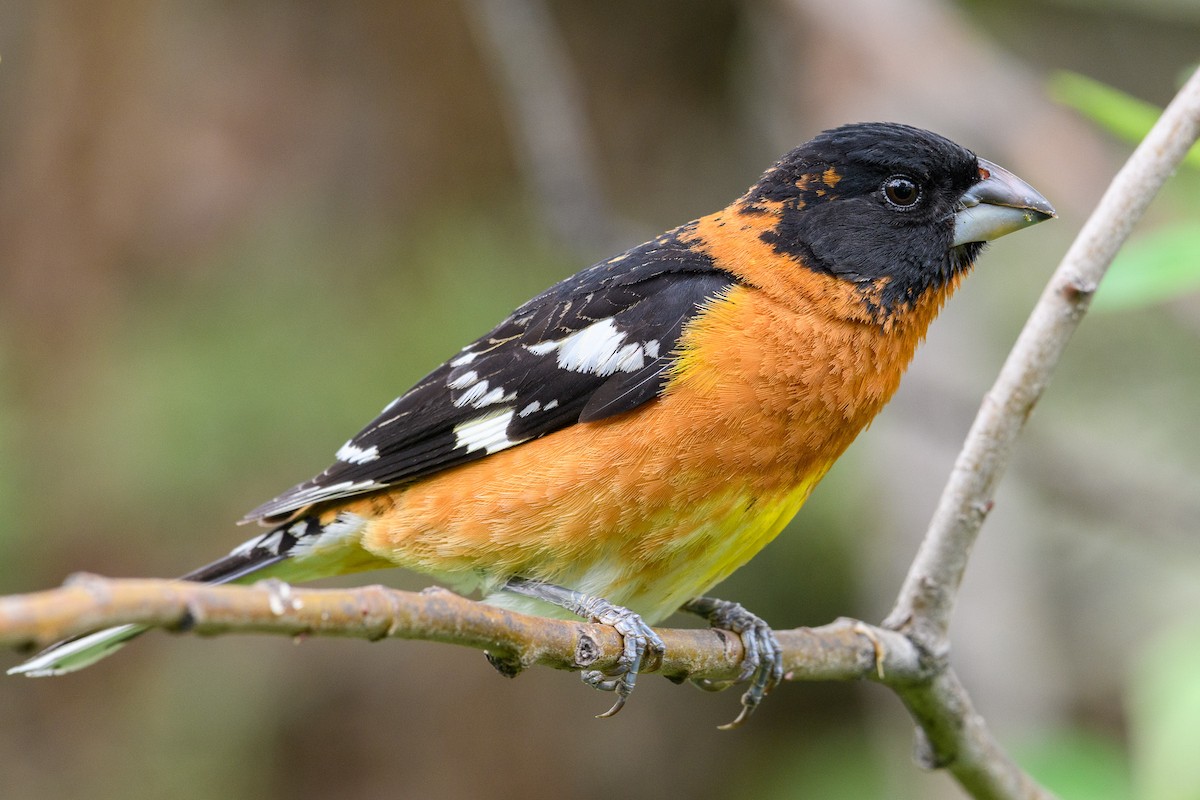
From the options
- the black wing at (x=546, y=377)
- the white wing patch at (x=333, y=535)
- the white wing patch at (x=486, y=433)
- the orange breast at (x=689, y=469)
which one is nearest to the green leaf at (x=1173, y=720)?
the orange breast at (x=689, y=469)

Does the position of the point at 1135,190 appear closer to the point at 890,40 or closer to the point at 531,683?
the point at 890,40

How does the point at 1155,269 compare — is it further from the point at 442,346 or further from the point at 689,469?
the point at 442,346

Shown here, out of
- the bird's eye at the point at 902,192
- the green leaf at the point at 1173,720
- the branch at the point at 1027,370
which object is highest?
the bird's eye at the point at 902,192

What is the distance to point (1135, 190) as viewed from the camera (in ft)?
9.02

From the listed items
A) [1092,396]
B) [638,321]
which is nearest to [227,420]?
[638,321]

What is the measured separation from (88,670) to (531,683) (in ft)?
7.57

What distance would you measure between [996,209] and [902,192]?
0.27m

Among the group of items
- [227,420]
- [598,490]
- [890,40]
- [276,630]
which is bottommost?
[276,630]

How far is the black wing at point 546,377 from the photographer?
133 inches

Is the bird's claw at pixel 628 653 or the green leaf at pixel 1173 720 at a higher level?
the bird's claw at pixel 628 653

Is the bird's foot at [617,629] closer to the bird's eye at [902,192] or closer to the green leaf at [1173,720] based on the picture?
the green leaf at [1173,720]

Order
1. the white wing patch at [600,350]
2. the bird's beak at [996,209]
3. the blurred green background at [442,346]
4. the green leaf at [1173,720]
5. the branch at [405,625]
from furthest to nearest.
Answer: the blurred green background at [442,346] < the bird's beak at [996,209] < the white wing patch at [600,350] < the green leaf at [1173,720] < the branch at [405,625]

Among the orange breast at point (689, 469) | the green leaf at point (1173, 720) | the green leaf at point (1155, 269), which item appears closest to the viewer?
the green leaf at point (1173, 720)

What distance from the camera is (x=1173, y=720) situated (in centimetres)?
257
